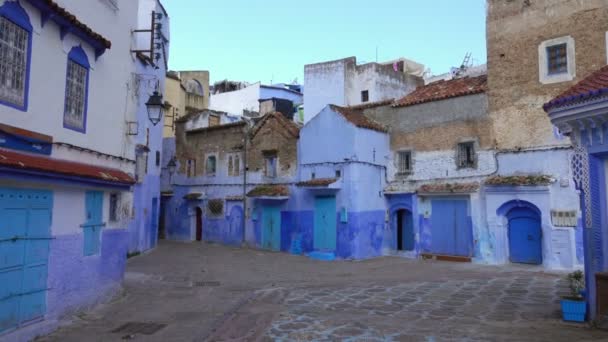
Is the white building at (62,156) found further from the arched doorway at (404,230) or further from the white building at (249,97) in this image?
the white building at (249,97)

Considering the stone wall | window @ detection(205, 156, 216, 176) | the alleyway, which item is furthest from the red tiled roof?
window @ detection(205, 156, 216, 176)

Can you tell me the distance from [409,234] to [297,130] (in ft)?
23.5

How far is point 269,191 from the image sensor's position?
23344 millimetres

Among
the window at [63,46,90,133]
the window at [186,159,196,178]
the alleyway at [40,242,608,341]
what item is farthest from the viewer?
the window at [186,159,196,178]

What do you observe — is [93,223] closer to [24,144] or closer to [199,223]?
[24,144]

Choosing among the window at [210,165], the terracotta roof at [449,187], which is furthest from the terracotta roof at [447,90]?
the window at [210,165]

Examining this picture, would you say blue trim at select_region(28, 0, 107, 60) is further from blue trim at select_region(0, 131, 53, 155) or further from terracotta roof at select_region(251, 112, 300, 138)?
terracotta roof at select_region(251, 112, 300, 138)

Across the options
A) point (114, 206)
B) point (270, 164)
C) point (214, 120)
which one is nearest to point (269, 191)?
point (270, 164)

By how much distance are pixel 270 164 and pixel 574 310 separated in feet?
57.4

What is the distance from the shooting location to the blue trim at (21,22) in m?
7.24

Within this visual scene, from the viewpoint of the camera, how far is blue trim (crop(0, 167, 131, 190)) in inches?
267

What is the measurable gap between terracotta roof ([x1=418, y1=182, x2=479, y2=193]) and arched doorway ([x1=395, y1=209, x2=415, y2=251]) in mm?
1781

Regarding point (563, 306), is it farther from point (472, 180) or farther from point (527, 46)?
point (527, 46)

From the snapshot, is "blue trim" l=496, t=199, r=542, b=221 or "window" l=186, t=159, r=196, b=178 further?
"window" l=186, t=159, r=196, b=178
